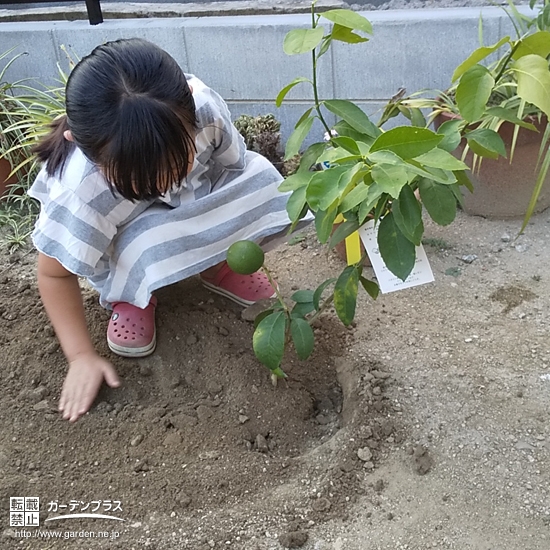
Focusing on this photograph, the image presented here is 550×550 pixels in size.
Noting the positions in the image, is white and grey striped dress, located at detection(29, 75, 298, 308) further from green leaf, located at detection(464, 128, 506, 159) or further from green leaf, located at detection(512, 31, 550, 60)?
green leaf, located at detection(512, 31, 550, 60)

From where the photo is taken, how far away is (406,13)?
2260 mm

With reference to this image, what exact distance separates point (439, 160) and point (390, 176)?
0.33 feet

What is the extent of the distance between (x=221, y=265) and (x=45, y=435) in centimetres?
59

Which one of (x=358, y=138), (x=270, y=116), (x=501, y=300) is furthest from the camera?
(x=270, y=116)

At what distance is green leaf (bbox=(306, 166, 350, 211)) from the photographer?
81 centimetres

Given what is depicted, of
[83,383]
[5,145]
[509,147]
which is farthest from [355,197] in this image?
[5,145]

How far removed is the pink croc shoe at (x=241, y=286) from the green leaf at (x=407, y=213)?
706 millimetres

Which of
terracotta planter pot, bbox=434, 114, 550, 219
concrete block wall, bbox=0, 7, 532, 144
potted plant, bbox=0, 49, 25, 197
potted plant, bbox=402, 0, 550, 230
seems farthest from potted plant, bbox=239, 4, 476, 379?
potted plant, bbox=0, 49, 25, 197

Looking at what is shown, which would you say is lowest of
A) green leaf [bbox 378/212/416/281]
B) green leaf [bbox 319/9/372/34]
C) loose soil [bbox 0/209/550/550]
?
loose soil [bbox 0/209/550/550]

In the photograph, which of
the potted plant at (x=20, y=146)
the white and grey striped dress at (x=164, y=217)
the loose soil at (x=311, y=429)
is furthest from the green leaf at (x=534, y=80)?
the potted plant at (x=20, y=146)

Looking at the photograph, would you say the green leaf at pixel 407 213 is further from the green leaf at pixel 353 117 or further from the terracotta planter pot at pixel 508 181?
the terracotta planter pot at pixel 508 181

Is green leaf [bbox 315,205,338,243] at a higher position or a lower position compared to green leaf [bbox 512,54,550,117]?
lower

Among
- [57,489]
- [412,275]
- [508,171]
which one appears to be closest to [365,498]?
[412,275]

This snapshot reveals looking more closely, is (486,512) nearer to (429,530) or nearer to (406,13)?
(429,530)
